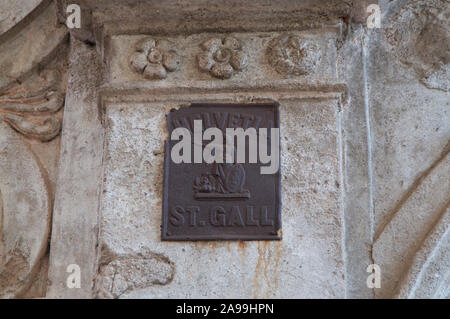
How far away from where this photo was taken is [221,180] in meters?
2.03

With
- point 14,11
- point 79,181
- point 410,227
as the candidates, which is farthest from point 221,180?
point 14,11

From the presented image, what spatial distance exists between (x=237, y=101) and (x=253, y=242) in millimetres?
470

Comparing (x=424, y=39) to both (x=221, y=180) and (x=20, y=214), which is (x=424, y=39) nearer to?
(x=221, y=180)

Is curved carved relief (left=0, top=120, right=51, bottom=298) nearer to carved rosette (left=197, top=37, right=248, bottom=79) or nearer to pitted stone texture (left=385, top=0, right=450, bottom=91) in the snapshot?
carved rosette (left=197, top=37, right=248, bottom=79)

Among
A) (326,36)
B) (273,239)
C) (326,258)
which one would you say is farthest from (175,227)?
(326,36)

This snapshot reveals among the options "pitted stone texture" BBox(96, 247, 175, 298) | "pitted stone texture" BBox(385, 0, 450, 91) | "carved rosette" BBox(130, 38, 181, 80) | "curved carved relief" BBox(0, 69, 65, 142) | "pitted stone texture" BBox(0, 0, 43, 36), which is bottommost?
"pitted stone texture" BBox(96, 247, 175, 298)

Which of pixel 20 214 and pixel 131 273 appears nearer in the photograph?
pixel 131 273

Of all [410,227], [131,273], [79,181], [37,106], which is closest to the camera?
[131,273]

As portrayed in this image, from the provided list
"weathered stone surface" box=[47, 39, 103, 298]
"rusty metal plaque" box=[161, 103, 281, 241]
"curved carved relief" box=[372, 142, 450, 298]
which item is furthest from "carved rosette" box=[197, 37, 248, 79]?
"curved carved relief" box=[372, 142, 450, 298]

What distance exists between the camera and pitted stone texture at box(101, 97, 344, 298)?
6.32 ft

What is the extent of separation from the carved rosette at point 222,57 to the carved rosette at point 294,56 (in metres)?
0.11

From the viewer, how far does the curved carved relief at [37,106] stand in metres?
2.31

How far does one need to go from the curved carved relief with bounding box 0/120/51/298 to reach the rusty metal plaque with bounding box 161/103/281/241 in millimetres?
500

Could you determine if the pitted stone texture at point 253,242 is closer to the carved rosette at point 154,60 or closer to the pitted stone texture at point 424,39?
the carved rosette at point 154,60
